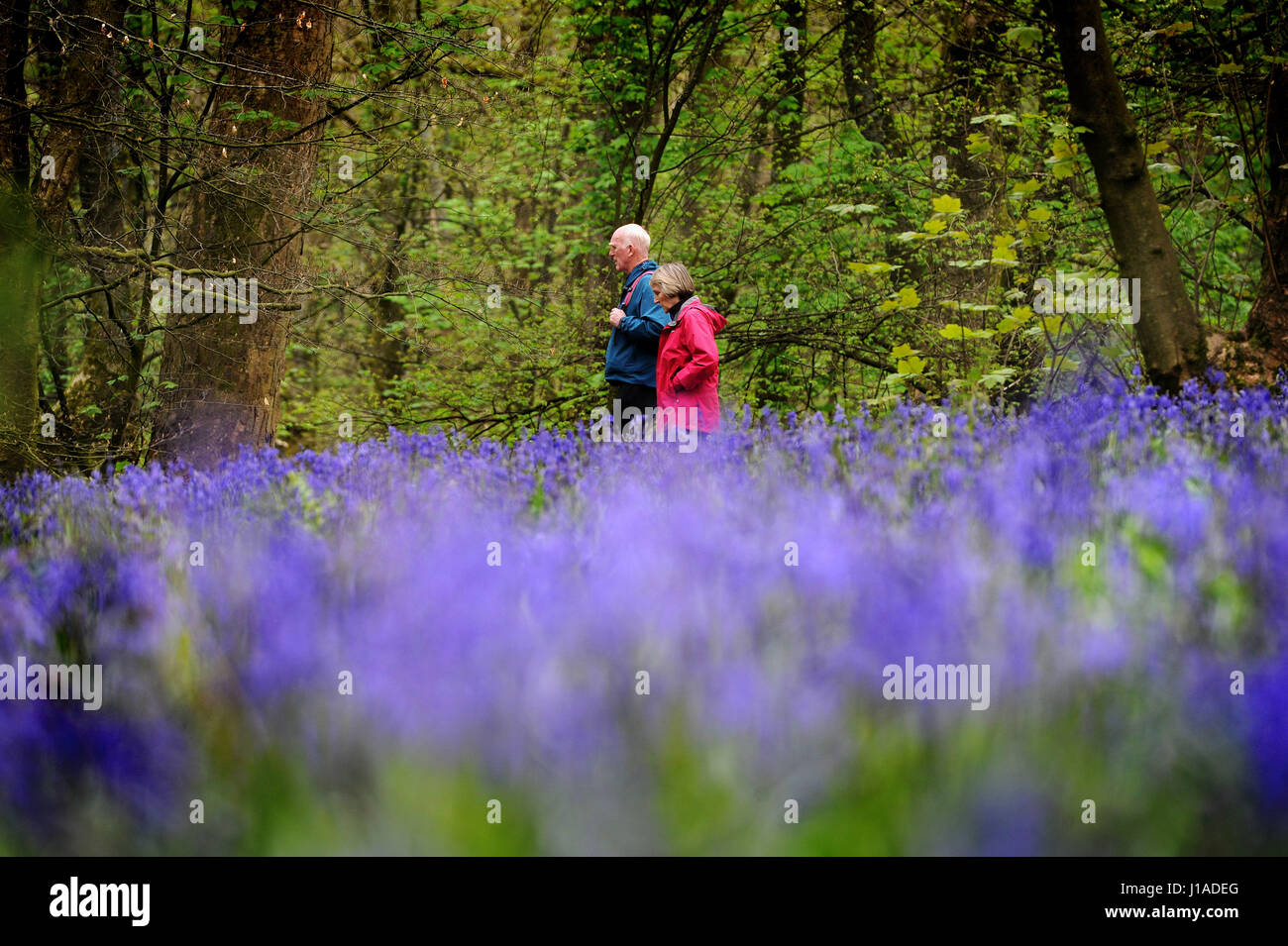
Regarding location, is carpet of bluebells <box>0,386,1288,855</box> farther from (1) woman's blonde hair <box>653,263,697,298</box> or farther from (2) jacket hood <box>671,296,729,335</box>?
(1) woman's blonde hair <box>653,263,697,298</box>

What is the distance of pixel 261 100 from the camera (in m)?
6.58

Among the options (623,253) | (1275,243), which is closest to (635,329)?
(623,253)

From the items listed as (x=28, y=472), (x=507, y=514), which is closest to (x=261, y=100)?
(x=28, y=472)

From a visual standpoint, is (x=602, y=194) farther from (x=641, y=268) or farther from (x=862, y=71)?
(x=641, y=268)

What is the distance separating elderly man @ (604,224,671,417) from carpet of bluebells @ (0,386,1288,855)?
385 cm

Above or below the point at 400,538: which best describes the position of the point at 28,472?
above

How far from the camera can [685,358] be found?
568 centimetres

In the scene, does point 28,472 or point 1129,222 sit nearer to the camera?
point 28,472

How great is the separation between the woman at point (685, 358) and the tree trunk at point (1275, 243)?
3.31 meters

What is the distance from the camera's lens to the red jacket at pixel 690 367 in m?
5.51

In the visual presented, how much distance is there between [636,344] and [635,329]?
0.19 m
